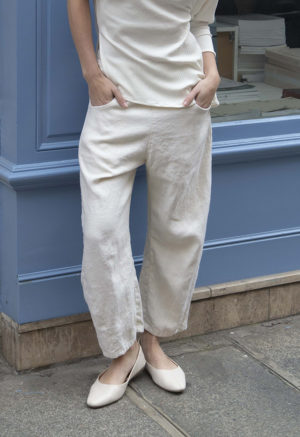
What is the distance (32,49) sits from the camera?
307 centimetres

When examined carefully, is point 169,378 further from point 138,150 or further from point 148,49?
point 148,49

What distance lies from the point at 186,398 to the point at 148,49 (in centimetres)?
130

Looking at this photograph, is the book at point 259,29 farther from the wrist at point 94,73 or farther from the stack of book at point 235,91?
the wrist at point 94,73

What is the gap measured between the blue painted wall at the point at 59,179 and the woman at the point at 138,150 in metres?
0.21

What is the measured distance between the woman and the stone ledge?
28 centimetres

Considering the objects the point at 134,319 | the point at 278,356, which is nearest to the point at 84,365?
the point at 134,319

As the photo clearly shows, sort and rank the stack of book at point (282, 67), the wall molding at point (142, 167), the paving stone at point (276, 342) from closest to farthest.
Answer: the wall molding at point (142, 167), the paving stone at point (276, 342), the stack of book at point (282, 67)

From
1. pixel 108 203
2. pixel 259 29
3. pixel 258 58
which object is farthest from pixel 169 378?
pixel 259 29

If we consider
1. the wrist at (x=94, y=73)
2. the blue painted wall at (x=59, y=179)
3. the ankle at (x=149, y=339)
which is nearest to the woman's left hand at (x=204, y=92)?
the wrist at (x=94, y=73)

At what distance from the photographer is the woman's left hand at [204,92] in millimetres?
2928

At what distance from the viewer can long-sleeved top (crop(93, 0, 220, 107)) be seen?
9.22 feet

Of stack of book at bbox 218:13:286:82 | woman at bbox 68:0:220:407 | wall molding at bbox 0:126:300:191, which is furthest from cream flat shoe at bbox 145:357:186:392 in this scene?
stack of book at bbox 218:13:286:82

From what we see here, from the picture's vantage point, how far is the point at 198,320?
12.3 ft

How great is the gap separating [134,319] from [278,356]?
79 cm
